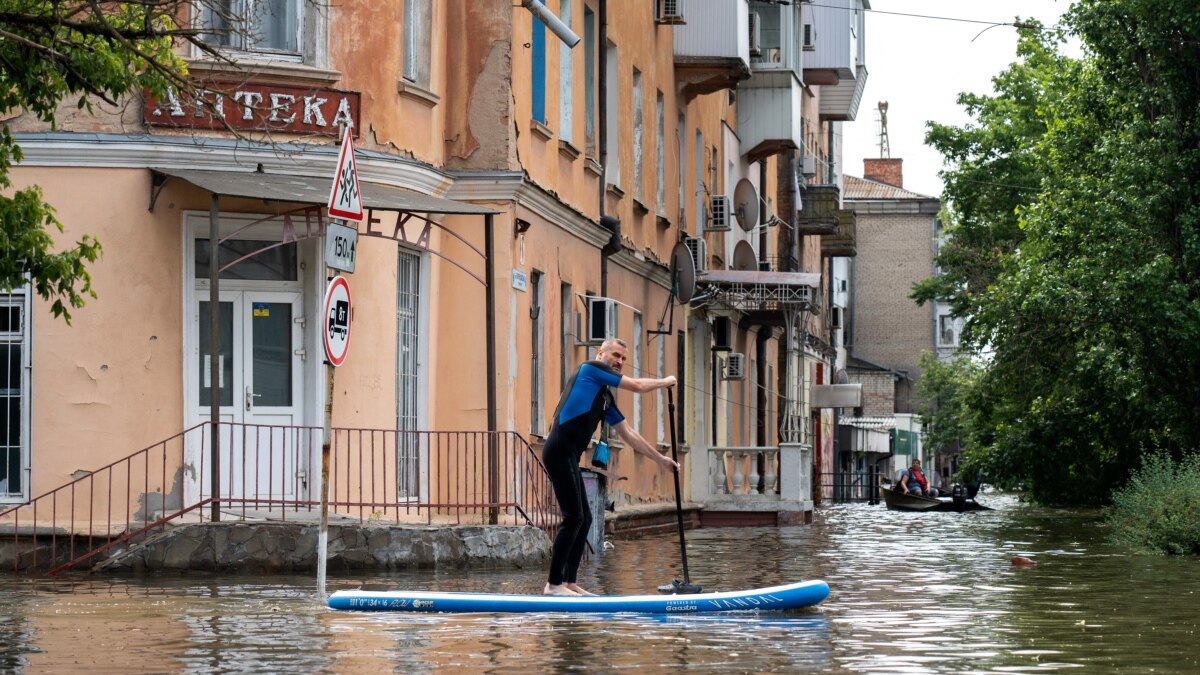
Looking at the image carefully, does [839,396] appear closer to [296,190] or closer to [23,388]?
[296,190]

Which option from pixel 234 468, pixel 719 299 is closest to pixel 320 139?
pixel 234 468

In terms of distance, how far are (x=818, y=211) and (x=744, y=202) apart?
43.7 feet

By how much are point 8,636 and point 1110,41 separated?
25321mm

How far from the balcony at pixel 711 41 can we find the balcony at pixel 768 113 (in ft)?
17.6

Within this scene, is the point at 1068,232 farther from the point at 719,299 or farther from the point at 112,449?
the point at 112,449

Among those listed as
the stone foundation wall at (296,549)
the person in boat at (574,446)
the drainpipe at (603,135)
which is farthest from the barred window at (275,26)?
the drainpipe at (603,135)

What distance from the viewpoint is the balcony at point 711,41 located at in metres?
32.7

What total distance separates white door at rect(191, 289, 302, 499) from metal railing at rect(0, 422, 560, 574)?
25 millimetres

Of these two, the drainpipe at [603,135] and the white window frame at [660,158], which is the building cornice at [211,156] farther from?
the white window frame at [660,158]

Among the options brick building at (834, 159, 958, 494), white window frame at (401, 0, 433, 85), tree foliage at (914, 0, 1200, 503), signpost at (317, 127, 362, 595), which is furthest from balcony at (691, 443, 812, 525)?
brick building at (834, 159, 958, 494)

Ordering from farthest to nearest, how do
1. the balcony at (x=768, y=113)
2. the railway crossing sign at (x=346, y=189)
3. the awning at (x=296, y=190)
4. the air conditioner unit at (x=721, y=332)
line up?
the balcony at (x=768, y=113) → the air conditioner unit at (x=721, y=332) → the awning at (x=296, y=190) → the railway crossing sign at (x=346, y=189)

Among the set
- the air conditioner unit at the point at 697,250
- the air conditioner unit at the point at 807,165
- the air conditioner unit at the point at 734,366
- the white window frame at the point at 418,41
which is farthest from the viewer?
the air conditioner unit at the point at 807,165

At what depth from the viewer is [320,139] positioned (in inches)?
760

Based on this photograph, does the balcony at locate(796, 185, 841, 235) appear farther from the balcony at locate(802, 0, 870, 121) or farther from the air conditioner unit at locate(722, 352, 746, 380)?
the air conditioner unit at locate(722, 352, 746, 380)
